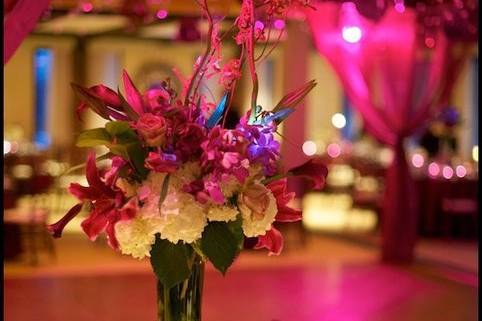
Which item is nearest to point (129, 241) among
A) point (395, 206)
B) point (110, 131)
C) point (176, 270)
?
point (176, 270)

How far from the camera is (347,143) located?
16.6m

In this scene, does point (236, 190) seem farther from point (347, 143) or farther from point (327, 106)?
point (327, 106)

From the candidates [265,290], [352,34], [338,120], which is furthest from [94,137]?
[338,120]

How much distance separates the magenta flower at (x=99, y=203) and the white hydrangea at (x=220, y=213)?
173mm

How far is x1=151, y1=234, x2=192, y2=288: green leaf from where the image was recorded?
6.28 feet

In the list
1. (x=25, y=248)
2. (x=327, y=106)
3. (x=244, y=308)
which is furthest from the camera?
(x=327, y=106)

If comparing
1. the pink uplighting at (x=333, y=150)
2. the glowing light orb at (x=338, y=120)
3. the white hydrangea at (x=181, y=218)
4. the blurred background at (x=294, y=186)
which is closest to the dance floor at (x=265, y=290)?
the blurred background at (x=294, y=186)

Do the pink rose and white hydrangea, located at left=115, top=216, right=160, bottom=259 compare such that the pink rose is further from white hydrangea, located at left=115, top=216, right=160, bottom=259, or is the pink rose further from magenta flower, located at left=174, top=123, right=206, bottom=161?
white hydrangea, located at left=115, top=216, right=160, bottom=259

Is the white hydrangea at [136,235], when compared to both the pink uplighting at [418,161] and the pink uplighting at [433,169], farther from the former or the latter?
the pink uplighting at [418,161]

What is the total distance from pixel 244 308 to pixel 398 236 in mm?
2761

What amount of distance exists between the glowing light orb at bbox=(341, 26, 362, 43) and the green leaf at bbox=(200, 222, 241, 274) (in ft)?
21.1

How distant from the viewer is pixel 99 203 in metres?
1.95

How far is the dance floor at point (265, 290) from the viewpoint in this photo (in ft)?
20.4

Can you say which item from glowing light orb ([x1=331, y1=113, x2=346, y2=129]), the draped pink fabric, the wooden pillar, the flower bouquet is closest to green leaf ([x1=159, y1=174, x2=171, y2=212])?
the flower bouquet
